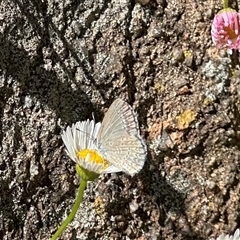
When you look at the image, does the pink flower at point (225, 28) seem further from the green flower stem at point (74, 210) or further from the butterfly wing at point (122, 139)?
the green flower stem at point (74, 210)

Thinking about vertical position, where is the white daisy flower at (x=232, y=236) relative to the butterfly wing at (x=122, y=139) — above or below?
below

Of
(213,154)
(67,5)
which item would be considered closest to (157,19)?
(67,5)

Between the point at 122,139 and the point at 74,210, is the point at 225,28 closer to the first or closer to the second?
the point at 122,139

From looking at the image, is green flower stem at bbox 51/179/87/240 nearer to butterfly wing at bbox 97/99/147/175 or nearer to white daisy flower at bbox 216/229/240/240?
butterfly wing at bbox 97/99/147/175

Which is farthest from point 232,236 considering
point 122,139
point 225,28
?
point 225,28

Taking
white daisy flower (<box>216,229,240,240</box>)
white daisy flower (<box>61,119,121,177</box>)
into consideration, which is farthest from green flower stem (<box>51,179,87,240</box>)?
white daisy flower (<box>216,229,240,240</box>)

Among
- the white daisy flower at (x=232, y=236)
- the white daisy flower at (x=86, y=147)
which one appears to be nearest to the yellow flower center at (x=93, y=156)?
the white daisy flower at (x=86, y=147)

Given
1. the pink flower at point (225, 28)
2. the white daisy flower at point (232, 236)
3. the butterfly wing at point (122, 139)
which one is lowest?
the white daisy flower at point (232, 236)
